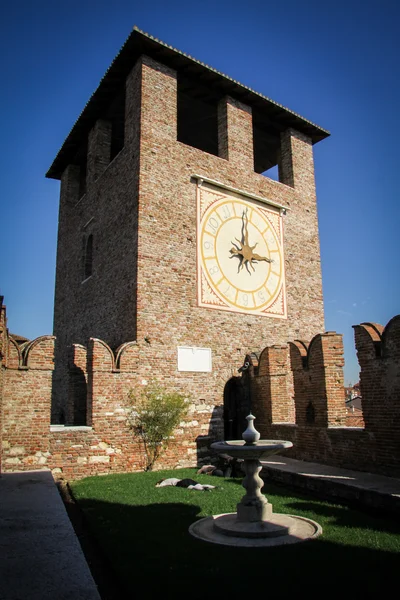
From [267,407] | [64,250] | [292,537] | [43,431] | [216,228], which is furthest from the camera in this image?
[64,250]

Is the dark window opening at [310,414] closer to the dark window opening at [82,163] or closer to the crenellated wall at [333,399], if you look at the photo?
the crenellated wall at [333,399]

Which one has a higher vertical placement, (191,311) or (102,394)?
(191,311)

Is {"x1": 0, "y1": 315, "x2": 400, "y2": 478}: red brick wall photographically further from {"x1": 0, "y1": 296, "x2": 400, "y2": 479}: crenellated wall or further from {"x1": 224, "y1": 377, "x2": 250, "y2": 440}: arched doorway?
{"x1": 224, "y1": 377, "x2": 250, "y2": 440}: arched doorway

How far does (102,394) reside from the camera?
33.3 ft

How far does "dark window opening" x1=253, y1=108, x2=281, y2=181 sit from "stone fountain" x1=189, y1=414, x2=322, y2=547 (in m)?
12.9

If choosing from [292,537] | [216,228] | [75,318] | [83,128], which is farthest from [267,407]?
[83,128]

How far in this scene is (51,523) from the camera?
489 cm

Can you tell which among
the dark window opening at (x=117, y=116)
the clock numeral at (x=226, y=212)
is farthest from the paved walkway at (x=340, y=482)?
the dark window opening at (x=117, y=116)

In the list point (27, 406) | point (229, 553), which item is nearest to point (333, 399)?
point (229, 553)

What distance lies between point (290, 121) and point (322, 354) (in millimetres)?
9737

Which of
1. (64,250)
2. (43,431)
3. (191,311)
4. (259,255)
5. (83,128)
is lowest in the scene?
(43,431)

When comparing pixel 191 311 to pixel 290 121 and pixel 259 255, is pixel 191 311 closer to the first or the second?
pixel 259 255

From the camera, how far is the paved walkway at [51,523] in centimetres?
327

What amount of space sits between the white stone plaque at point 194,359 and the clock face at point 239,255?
4.38 ft
